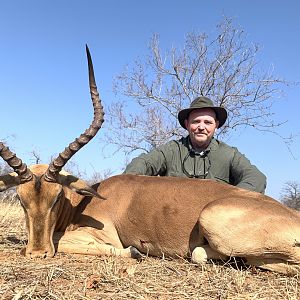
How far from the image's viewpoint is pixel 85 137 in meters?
5.35

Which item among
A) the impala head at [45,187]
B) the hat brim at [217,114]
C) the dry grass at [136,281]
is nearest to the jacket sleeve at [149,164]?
the hat brim at [217,114]

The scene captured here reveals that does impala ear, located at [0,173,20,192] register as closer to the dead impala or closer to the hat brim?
the dead impala

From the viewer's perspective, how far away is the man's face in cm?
690

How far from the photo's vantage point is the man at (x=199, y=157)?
6746 mm

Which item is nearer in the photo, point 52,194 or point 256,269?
point 256,269

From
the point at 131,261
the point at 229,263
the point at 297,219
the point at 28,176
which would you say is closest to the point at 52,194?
the point at 28,176

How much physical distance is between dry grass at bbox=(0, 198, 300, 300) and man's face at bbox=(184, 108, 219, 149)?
2752 mm

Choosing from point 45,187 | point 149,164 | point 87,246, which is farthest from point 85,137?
point 149,164

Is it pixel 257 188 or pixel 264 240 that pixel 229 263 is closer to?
pixel 264 240

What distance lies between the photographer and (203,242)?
473 cm

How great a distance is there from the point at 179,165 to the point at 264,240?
288 centimetres

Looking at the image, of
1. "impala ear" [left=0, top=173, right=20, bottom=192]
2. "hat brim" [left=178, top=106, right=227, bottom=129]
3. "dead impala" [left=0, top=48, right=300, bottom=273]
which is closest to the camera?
A: "dead impala" [left=0, top=48, right=300, bottom=273]

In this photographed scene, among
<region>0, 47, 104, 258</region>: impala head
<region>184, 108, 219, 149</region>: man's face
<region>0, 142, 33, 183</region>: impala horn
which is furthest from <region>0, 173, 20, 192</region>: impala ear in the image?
<region>184, 108, 219, 149</region>: man's face

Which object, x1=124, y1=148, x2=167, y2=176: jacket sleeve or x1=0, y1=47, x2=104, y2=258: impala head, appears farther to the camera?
x1=124, y1=148, x2=167, y2=176: jacket sleeve
